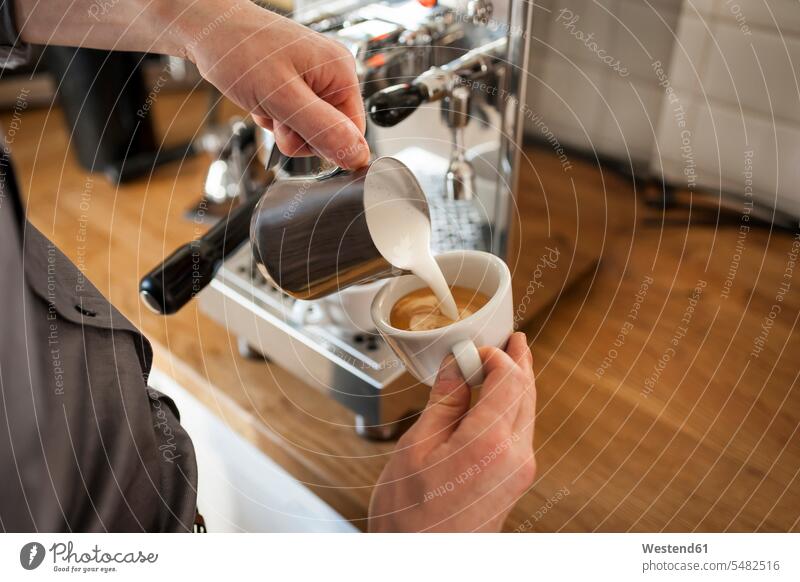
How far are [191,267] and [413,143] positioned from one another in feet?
0.72

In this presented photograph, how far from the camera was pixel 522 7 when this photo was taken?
1.21 ft

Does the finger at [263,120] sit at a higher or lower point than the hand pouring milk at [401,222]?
higher

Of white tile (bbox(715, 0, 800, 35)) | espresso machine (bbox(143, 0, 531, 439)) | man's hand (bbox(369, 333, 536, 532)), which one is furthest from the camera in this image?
white tile (bbox(715, 0, 800, 35))

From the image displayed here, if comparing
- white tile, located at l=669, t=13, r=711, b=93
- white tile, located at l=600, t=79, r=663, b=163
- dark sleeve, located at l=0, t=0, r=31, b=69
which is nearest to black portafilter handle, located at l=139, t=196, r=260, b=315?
dark sleeve, located at l=0, t=0, r=31, b=69

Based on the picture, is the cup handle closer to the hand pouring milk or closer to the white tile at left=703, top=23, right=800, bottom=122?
the hand pouring milk

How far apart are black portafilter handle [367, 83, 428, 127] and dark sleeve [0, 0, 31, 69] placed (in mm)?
168

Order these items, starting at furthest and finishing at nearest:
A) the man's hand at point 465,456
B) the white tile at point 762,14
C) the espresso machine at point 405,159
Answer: the white tile at point 762,14 < the espresso machine at point 405,159 < the man's hand at point 465,456

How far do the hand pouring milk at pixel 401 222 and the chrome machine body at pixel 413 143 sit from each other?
56 mm

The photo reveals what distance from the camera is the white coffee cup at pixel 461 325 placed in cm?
28

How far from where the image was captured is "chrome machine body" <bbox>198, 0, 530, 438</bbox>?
380 millimetres

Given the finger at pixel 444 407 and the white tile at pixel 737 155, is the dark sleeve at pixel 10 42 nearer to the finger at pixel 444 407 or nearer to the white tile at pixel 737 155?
the finger at pixel 444 407

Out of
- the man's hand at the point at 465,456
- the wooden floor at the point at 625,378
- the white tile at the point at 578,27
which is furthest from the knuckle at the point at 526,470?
the white tile at the point at 578,27

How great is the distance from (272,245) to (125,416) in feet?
0.32
